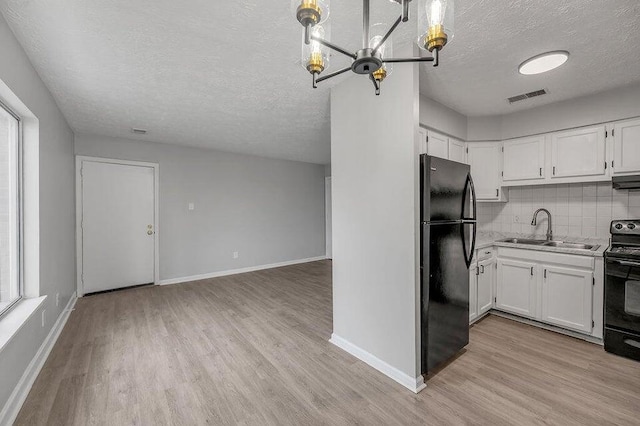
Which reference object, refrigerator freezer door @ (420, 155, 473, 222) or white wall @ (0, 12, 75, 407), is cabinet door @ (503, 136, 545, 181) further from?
white wall @ (0, 12, 75, 407)

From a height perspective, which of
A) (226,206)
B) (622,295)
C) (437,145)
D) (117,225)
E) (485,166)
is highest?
(437,145)

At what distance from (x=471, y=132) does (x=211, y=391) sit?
12.1ft

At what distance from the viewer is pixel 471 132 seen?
3285 mm

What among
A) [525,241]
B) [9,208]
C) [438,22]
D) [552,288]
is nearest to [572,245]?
[525,241]

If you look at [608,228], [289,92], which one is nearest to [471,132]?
[608,228]

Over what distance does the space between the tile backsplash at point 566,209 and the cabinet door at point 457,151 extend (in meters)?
0.91

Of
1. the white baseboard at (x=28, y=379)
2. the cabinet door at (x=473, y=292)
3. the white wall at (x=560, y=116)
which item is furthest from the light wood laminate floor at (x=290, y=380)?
the white wall at (x=560, y=116)

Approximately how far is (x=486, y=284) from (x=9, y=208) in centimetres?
444

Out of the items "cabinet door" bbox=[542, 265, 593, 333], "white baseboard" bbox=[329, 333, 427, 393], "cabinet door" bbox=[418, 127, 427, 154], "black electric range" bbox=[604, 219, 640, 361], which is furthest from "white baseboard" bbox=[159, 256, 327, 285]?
"black electric range" bbox=[604, 219, 640, 361]

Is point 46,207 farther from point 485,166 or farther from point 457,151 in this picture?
point 485,166

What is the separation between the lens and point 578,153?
2.79 m

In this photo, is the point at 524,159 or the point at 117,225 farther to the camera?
the point at 117,225

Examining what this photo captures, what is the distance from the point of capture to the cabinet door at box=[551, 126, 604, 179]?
2.66 metres

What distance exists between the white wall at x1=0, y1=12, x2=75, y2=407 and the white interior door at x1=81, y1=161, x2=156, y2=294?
0.82ft
